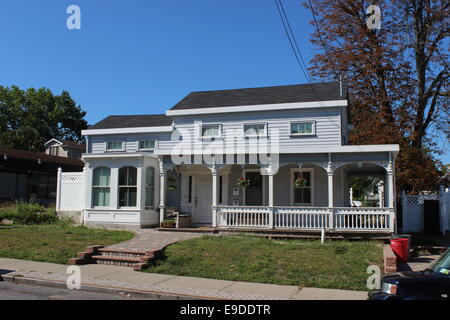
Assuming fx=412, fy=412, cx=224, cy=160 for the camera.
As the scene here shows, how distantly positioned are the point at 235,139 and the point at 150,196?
4810 millimetres

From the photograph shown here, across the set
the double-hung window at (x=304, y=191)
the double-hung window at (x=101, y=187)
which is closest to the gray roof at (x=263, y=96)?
the double-hung window at (x=304, y=191)

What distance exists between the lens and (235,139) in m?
19.6

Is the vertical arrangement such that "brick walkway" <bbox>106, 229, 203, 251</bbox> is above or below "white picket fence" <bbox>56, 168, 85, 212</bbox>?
below

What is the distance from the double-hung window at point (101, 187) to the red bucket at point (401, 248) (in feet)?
41.1

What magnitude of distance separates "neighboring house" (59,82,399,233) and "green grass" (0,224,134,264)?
2283mm

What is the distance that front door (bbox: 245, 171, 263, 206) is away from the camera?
1950cm

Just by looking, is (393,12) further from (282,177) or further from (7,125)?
(7,125)

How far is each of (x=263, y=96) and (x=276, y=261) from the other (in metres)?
11.1

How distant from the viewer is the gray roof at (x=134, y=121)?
938 inches

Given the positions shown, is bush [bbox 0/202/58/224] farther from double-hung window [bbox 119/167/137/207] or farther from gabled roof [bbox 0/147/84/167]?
gabled roof [bbox 0/147/84/167]

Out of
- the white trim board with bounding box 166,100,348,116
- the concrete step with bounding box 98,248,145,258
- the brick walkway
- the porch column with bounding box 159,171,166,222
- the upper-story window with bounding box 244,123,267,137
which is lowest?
the concrete step with bounding box 98,248,145,258

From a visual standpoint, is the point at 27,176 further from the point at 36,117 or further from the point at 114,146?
the point at 36,117

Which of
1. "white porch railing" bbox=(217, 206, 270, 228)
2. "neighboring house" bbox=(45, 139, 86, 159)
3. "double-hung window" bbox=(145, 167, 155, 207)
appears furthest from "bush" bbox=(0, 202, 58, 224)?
"neighboring house" bbox=(45, 139, 86, 159)
